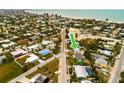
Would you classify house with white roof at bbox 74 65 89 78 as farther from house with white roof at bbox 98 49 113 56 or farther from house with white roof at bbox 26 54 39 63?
house with white roof at bbox 26 54 39 63

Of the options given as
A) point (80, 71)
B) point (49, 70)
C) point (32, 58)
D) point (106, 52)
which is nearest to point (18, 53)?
point (32, 58)

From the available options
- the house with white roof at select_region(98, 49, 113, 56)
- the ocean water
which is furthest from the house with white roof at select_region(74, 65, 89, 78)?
the ocean water

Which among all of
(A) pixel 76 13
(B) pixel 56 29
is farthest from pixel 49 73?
(A) pixel 76 13

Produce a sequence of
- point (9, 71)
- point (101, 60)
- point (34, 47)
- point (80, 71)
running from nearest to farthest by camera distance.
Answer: point (9, 71), point (80, 71), point (34, 47), point (101, 60)

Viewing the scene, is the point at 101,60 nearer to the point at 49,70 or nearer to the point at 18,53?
the point at 49,70

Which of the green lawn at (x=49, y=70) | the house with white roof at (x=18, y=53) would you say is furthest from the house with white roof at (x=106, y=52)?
the house with white roof at (x=18, y=53)
